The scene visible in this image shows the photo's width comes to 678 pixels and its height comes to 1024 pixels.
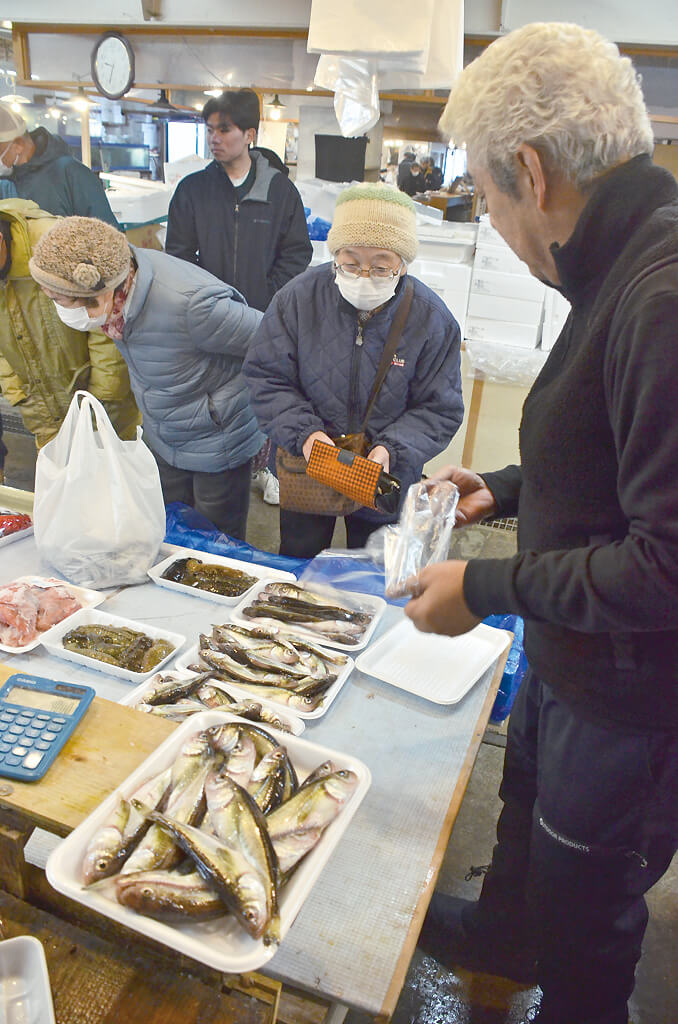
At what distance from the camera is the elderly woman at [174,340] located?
91.0 inches

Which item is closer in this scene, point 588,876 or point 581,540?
point 581,540

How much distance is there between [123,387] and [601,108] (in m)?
2.40

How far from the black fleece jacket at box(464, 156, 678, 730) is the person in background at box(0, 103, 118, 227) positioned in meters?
3.47

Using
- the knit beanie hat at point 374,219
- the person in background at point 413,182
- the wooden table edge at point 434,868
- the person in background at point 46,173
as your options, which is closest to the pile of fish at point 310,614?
the wooden table edge at point 434,868

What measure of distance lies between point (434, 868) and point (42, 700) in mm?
739

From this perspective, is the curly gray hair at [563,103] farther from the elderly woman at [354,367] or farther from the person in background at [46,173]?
the person in background at [46,173]

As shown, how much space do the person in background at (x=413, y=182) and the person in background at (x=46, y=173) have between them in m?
3.21

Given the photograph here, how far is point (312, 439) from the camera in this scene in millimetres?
2377

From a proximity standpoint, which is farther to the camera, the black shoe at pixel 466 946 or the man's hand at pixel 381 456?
the man's hand at pixel 381 456

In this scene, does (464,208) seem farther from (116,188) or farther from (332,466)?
(332,466)

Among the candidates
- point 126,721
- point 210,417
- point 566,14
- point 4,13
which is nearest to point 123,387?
point 210,417

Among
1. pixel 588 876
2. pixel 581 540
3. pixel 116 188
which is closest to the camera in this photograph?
pixel 581 540

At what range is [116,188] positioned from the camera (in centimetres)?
590

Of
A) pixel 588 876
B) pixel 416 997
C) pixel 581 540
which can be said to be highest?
pixel 581 540
